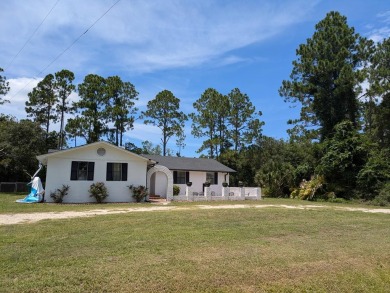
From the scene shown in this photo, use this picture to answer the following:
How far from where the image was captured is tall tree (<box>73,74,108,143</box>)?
38.1 metres

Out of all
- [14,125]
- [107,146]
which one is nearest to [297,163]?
[107,146]

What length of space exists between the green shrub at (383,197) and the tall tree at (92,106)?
95.5 ft

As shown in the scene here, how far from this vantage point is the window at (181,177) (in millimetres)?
28516

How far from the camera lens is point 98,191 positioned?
66.7 ft

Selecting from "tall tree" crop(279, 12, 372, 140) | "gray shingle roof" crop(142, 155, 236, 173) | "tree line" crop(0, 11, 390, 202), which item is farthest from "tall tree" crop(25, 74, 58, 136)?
"tall tree" crop(279, 12, 372, 140)

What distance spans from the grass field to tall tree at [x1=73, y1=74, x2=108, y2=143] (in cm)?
2916

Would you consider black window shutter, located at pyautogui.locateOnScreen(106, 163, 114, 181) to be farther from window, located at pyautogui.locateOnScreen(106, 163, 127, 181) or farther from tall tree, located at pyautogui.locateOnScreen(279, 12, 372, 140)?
tall tree, located at pyautogui.locateOnScreen(279, 12, 372, 140)

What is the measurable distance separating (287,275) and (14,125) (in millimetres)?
31377

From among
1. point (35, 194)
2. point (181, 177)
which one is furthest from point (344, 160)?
point (35, 194)

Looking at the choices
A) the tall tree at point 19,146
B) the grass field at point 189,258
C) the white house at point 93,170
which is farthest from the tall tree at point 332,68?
the tall tree at point 19,146

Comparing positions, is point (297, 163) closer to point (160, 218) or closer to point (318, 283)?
point (160, 218)

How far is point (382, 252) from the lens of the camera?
7.57 meters

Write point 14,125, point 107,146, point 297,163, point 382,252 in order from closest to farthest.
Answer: point 382,252 < point 107,146 < point 14,125 < point 297,163

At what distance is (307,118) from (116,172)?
21913 millimetres
